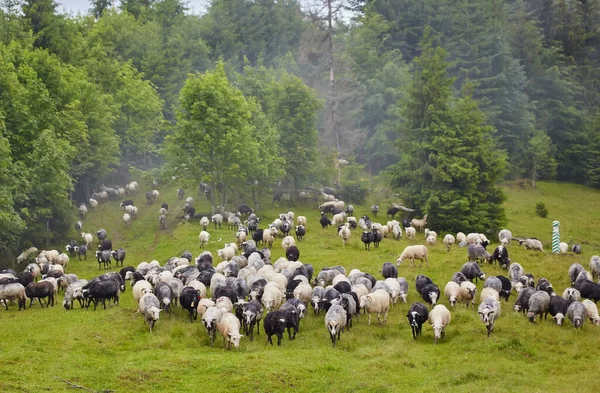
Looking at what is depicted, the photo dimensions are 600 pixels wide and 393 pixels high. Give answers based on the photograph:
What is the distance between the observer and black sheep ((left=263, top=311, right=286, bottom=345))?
21469 mm

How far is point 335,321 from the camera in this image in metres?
21.4

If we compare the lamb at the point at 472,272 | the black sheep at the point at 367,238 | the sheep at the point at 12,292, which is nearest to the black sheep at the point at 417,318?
the lamb at the point at 472,272

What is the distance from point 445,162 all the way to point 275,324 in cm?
3289

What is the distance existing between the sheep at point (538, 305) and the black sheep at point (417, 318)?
4.24 meters

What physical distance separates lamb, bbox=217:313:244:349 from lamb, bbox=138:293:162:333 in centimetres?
276

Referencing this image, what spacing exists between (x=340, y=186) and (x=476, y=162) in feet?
54.9

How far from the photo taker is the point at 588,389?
1670cm

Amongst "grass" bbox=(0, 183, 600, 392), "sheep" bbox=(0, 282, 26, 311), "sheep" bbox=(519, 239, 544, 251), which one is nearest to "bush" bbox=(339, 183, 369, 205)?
"sheep" bbox=(519, 239, 544, 251)

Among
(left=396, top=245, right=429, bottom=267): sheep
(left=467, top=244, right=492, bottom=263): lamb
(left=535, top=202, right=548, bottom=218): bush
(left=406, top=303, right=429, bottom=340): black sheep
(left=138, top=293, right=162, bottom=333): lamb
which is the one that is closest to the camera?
(left=406, top=303, right=429, bottom=340): black sheep

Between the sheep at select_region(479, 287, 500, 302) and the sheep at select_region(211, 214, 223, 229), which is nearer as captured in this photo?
the sheep at select_region(479, 287, 500, 302)

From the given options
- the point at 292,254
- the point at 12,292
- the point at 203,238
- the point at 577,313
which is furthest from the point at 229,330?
the point at 203,238

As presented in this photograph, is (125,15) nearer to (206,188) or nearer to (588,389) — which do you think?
(206,188)

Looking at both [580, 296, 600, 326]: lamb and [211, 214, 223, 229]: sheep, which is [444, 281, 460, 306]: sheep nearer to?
[580, 296, 600, 326]: lamb

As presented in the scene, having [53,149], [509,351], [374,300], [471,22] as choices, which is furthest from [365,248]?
[471,22]
